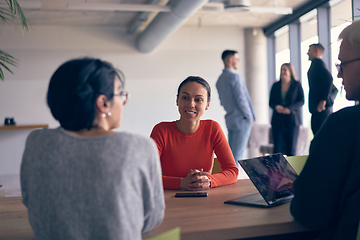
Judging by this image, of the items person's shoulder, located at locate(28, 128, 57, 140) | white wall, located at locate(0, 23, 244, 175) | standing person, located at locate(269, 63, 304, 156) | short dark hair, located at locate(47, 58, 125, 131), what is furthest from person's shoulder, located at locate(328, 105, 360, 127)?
white wall, located at locate(0, 23, 244, 175)

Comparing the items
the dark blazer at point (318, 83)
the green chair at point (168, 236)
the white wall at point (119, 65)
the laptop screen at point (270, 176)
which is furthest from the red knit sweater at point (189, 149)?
the white wall at point (119, 65)

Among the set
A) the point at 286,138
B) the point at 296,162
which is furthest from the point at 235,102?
the point at 296,162

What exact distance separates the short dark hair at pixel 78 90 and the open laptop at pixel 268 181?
0.67 metres

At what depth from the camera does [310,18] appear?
6438mm

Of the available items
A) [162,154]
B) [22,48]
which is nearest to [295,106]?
[162,154]

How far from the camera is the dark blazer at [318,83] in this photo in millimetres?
4312

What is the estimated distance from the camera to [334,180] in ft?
3.55

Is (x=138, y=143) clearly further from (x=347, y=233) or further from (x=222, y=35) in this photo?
(x=222, y=35)

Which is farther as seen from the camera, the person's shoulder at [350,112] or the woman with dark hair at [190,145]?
the woman with dark hair at [190,145]

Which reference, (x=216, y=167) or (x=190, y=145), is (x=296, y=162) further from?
(x=190, y=145)

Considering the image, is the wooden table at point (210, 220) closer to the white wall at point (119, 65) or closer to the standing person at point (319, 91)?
the standing person at point (319, 91)

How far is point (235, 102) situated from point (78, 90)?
3800 millimetres

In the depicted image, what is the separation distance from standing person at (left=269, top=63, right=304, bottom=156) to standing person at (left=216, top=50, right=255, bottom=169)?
0.53 meters

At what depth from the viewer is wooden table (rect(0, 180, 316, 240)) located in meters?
1.08
